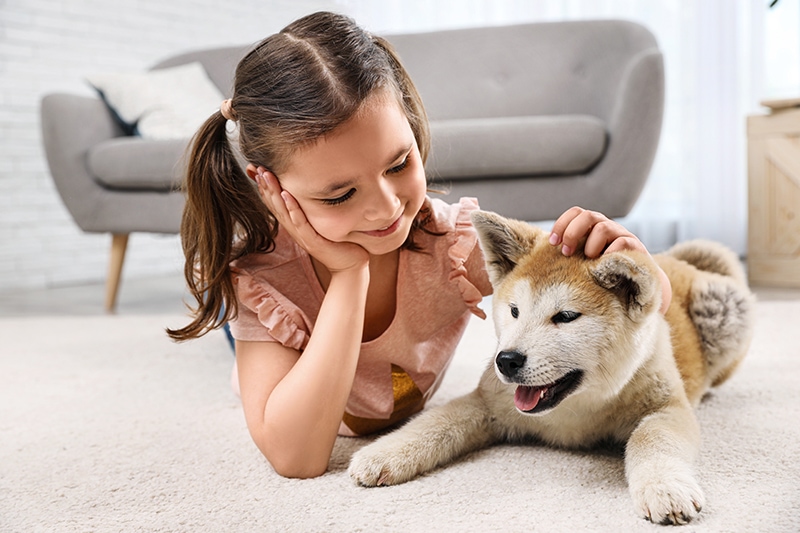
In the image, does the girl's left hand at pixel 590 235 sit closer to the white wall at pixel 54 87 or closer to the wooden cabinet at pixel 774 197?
the wooden cabinet at pixel 774 197

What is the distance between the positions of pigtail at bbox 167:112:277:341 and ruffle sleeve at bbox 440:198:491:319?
332mm

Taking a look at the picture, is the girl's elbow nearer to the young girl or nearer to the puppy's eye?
the young girl

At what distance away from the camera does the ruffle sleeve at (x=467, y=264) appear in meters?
1.21

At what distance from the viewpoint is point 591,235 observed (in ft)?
3.23

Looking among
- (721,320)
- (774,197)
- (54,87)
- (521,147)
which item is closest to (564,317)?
(721,320)

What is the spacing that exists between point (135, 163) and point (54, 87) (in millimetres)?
1554

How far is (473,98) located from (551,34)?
1.31 ft

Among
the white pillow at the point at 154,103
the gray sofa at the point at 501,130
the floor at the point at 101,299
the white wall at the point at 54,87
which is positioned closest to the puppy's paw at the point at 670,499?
the gray sofa at the point at 501,130

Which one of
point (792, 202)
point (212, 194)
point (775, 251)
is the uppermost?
point (212, 194)

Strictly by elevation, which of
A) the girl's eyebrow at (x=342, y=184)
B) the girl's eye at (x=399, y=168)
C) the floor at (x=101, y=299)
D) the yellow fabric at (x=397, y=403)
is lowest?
the floor at (x=101, y=299)

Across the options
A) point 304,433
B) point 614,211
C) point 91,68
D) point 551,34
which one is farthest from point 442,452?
point 91,68

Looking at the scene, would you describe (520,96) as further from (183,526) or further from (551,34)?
(183,526)

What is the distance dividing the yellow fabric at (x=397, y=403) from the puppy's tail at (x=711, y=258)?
0.65 meters

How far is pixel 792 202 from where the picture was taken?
2.70m
